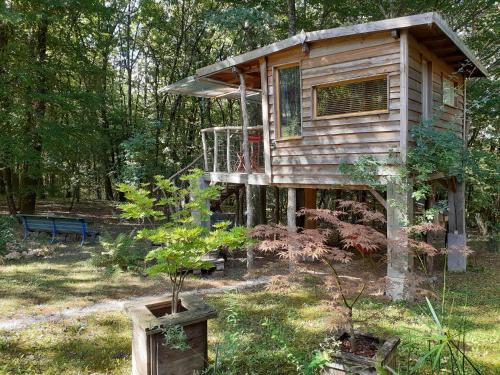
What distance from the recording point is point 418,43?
7.11m

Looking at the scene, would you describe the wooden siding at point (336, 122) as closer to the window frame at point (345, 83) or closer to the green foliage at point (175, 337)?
the window frame at point (345, 83)

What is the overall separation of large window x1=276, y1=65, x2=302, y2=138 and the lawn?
335cm

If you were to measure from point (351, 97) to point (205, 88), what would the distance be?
4670 mm

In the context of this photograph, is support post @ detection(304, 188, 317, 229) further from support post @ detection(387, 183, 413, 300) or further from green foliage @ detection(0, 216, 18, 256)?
green foliage @ detection(0, 216, 18, 256)

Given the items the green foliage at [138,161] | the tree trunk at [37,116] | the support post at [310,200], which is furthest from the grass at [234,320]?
the green foliage at [138,161]

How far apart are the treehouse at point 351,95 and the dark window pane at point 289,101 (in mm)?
21

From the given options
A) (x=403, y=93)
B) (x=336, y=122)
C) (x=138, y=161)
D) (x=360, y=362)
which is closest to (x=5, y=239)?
(x=138, y=161)

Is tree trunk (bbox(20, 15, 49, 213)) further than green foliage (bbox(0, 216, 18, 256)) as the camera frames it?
Yes

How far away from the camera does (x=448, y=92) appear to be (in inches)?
351

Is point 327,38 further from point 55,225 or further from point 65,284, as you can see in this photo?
point 55,225

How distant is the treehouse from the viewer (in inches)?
258

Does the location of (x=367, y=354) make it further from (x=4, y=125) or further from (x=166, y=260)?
(x=4, y=125)

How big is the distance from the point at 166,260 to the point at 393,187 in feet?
14.8

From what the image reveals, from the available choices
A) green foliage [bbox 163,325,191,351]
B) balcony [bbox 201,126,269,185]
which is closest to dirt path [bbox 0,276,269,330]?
green foliage [bbox 163,325,191,351]
